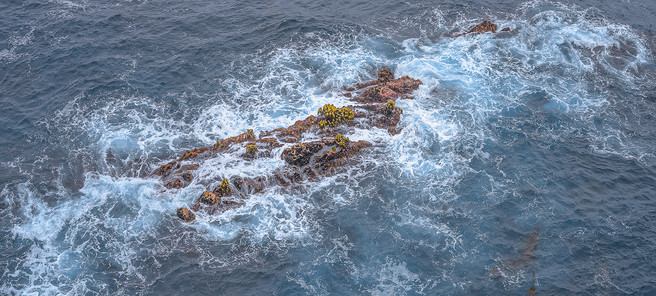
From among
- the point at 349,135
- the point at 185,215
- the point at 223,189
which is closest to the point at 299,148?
the point at 349,135

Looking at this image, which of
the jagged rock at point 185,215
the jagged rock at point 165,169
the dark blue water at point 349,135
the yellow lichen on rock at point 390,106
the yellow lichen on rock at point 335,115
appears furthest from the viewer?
the yellow lichen on rock at point 390,106

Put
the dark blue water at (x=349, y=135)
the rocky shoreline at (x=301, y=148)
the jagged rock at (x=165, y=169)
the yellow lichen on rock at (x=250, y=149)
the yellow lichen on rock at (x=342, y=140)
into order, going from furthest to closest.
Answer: the yellow lichen on rock at (x=342, y=140) < the yellow lichen on rock at (x=250, y=149) < the jagged rock at (x=165, y=169) < the rocky shoreline at (x=301, y=148) < the dark blue water at (x=349, y=135)

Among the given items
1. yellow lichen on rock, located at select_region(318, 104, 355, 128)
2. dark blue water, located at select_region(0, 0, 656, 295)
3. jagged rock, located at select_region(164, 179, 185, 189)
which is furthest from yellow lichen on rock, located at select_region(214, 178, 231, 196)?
yellow lichen on rock, located at select_region(318, 104, 355, 128)

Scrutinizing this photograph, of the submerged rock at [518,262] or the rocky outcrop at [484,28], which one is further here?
the rocky outcrop at [484,28]

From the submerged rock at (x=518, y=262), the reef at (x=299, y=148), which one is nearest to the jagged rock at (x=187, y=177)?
the reef at (x=299, y=148)

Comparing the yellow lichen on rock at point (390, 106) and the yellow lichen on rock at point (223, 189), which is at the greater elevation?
the yellow lichen on rock at point (390, 106)

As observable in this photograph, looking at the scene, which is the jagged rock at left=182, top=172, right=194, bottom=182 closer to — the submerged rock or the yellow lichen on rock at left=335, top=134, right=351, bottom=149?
the yellow lichen on rock at left=335, top=134, right=351, bottom=149

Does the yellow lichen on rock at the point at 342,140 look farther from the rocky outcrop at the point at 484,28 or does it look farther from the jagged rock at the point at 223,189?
the rocky outcrop at the point at 484,28
